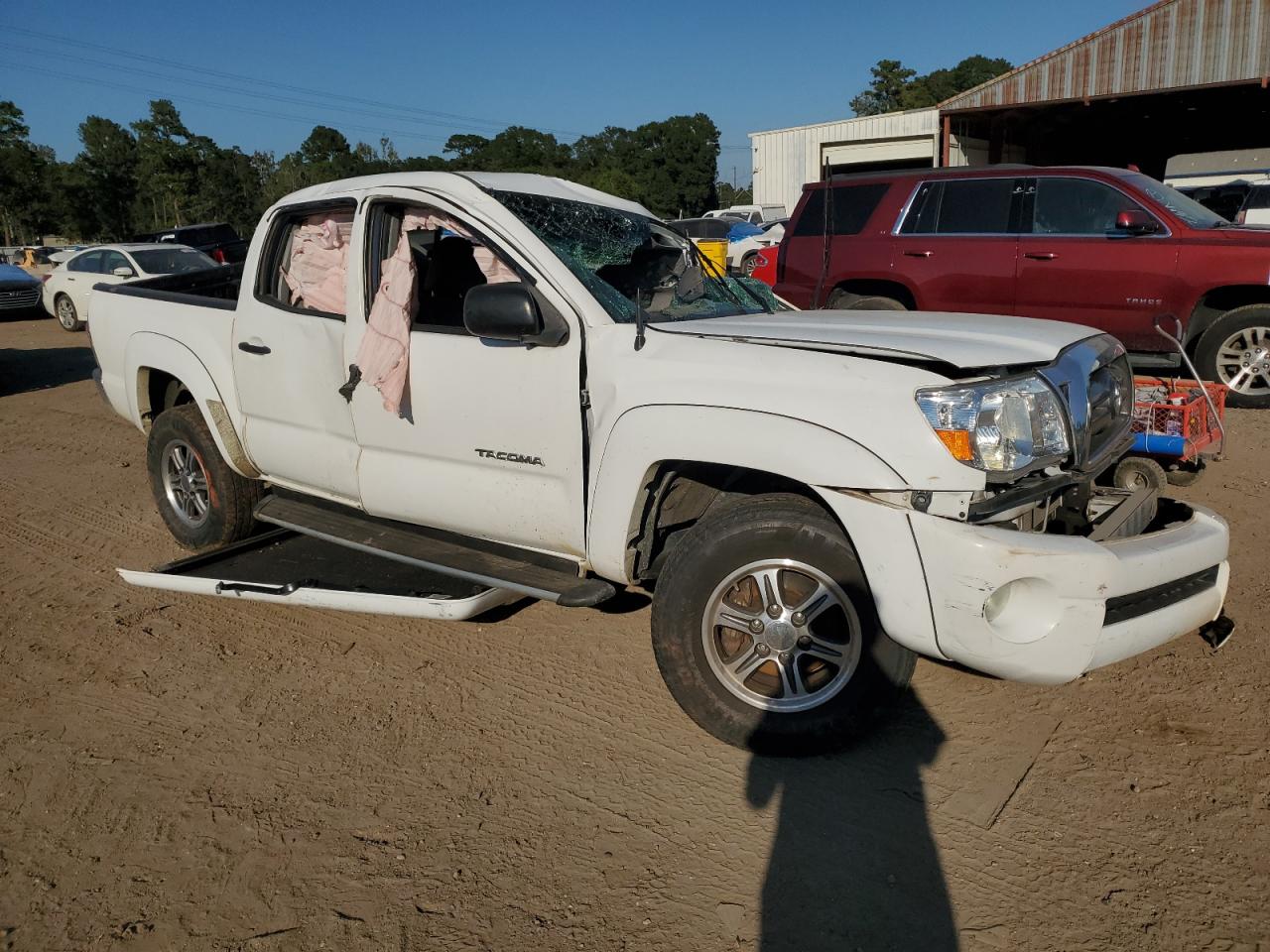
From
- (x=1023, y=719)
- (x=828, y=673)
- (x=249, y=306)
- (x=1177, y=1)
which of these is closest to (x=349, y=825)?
(x=828, y=673)

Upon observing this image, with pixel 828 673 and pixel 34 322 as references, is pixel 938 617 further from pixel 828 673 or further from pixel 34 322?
pixel 34 322

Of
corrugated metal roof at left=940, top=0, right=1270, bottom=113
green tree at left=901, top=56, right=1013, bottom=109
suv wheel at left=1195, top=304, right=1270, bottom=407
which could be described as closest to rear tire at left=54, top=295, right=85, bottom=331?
suv wheel at left=1195, top=304, right=1270, bottom=407

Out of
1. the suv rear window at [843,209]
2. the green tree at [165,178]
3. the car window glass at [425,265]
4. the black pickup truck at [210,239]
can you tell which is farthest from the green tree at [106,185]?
the car window glass at [425,265]

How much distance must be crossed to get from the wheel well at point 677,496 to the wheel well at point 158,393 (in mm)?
3286

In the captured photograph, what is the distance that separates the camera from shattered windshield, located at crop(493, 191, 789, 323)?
3879 mm

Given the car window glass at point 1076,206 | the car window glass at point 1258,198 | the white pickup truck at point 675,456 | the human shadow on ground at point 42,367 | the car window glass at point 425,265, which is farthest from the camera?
the car window glass at point 1258,198

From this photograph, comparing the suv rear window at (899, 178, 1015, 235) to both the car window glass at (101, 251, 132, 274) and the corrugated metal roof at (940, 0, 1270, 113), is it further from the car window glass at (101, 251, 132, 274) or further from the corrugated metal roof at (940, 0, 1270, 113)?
the car window glass at (101, 251, 132, 274)

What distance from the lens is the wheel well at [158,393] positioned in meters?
5.61

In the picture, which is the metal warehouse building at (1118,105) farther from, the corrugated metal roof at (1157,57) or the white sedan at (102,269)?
the white sedan at (102,269)

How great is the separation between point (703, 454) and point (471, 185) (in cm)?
166

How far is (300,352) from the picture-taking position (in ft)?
14.8

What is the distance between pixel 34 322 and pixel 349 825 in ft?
70.9

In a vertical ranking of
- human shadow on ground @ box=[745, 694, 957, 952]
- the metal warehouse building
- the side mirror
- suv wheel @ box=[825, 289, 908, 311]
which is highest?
the metal warehouse building

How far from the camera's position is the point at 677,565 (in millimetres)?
3328
